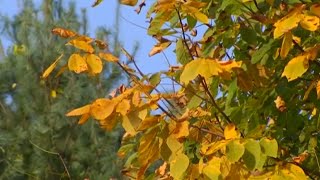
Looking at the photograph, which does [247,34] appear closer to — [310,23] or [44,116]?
[310,23]

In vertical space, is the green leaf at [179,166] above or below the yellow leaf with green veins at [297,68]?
below

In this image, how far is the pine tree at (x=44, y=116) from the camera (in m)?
5.95

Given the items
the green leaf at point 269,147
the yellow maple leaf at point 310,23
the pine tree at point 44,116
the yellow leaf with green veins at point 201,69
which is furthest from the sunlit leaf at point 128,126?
the pine tree at point 44,116

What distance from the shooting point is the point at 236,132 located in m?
1.79

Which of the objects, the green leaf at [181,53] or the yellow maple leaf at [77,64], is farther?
the green leaf at [181,53]

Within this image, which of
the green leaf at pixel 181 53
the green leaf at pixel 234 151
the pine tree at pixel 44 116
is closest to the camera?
the green leaf at pixel 234 151

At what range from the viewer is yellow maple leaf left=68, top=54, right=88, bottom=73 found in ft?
6.08

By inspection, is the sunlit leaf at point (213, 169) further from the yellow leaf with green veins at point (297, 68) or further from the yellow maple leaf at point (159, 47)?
the yellow maple leaf at point (159, 47)

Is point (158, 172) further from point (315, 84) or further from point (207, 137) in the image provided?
point (315, 84)

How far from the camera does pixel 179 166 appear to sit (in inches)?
68.9

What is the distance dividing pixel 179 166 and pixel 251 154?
0.58 ft

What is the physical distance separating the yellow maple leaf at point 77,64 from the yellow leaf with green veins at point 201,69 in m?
0.30

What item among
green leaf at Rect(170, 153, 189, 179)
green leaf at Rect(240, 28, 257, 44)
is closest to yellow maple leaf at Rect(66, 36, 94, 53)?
green leaf at Rect(170, 153, 189, 179)

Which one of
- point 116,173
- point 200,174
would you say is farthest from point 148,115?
point 116,173
